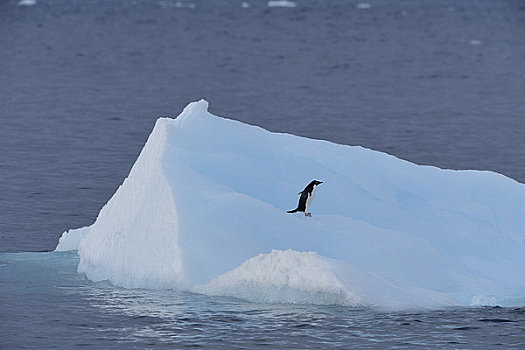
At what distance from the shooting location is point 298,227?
48.9 feet

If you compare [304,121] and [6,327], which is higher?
[304,121]

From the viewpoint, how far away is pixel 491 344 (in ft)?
41.7

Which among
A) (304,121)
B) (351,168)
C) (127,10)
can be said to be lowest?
(351,168)

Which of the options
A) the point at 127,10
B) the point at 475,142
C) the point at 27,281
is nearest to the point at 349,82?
the point at 475,142

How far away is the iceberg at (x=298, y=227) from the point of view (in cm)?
1395

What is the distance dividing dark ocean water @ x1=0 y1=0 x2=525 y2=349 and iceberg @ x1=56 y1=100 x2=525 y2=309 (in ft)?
1.18

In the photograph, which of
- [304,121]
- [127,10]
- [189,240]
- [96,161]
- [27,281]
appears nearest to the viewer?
[189,240]

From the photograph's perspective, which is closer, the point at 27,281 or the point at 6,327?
the point at 6,327

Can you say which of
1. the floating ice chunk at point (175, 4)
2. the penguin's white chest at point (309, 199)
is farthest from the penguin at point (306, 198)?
the floating ice chunk at point (175, 4)

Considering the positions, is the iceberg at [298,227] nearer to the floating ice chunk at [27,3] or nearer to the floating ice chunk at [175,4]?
the floating ice chunk at [175,4]

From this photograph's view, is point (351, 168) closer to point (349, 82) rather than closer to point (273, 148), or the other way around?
point (273, 148)

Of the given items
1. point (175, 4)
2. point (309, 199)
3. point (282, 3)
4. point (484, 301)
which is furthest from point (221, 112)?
point (282, 3)

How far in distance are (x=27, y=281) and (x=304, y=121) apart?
19861mm

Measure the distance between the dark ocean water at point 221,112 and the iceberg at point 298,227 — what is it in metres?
0.36
